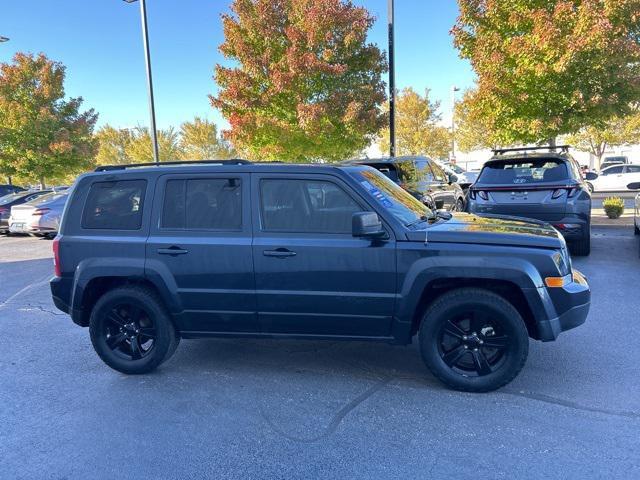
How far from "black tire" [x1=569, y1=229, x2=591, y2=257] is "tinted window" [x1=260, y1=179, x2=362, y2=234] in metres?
5.69

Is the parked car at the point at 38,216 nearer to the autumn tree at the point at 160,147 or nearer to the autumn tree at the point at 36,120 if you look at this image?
the autumn tree at the point at 36,120

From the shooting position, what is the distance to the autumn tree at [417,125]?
3141 cm

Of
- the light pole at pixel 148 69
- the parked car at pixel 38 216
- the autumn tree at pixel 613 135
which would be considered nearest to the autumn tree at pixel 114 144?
the parked car at pixel 38 216

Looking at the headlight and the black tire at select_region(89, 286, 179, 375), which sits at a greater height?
the headlight

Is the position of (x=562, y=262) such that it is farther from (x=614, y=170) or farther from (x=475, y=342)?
(x=614, y=170)

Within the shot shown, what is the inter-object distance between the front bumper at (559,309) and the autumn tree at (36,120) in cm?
2188

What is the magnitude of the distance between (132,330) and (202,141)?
35331 millimetres

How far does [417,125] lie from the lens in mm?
32031

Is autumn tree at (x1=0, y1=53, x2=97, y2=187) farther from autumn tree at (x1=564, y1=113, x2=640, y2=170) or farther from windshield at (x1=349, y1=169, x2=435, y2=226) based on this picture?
autumn tree at (x1=564, y1=113, x2=640, y2=170)

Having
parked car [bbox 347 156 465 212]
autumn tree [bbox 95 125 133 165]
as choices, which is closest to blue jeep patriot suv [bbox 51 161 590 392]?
parked car [bbox 347 156 465 212]

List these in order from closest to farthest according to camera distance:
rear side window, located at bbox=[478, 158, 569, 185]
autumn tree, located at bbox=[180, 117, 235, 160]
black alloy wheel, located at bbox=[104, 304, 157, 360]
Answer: black alloy wheel, located at bbox=[104, 304, 157, 360] < rear side window, located at bbox=[478, 158, 569, 185] < autumn tree, located at bbox=[180, 117, 235, 160]

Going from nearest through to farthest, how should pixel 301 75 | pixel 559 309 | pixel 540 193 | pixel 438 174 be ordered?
pixel 559 309 → pixel 540 193 → pixel 438 174 → pixel 301 75

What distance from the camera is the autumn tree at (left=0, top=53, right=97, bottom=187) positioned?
20.1m

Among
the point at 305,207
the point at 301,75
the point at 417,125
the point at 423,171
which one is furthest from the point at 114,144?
the point at 305,207
